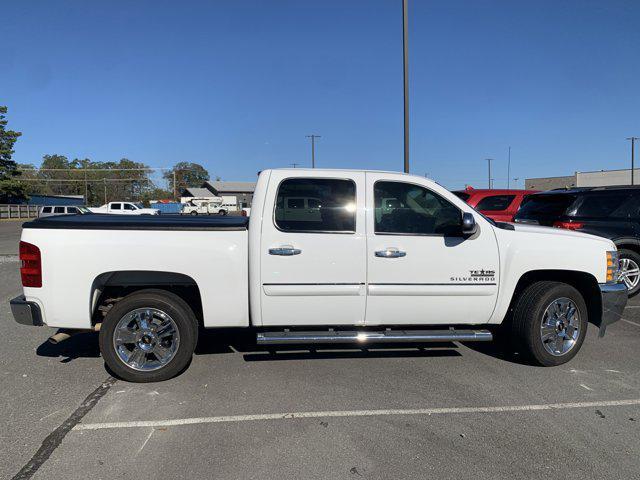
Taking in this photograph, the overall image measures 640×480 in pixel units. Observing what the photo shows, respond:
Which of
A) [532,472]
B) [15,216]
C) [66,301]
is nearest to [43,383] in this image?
[66,301]

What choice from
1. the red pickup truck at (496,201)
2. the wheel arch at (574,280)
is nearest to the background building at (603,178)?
the red pickup truck at (496,201)

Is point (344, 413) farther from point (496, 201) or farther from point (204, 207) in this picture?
point (204, 207)

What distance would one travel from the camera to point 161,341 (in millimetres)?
4395

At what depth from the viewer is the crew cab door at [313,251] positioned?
4336 millimetres

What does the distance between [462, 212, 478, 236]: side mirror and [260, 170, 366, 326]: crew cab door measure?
948 millimetres

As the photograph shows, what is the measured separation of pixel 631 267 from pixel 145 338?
8.41 m

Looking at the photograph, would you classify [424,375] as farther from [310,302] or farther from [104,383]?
[104,383]

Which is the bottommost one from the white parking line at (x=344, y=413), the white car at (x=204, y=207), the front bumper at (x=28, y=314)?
the white parking line at (x=344, y=413)

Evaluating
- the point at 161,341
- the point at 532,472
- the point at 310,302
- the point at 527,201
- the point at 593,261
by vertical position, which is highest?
the point at 527,201

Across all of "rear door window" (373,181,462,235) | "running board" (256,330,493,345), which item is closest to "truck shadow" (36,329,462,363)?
"running board" (256,330,493,345)

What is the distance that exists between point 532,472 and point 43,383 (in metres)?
4.19

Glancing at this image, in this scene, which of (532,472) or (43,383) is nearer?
(532,472)

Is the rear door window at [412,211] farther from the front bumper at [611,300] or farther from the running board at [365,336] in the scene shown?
the front bumper at [611,300]

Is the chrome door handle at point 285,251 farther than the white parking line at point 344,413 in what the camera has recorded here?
Yes
